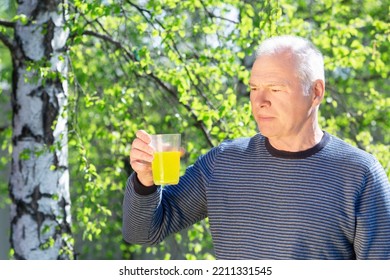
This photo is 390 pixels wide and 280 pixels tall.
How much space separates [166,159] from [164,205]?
0.16m

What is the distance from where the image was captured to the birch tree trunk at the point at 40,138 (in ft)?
15.7

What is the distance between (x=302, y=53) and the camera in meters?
2.45

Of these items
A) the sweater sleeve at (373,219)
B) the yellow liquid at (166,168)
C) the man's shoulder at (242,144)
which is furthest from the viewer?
the man's shoulder at (242,144)

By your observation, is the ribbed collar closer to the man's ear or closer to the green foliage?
the man's ear

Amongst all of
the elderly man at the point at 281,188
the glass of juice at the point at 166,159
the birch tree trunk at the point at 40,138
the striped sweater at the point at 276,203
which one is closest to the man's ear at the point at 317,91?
the elderly man at the point at 281,188

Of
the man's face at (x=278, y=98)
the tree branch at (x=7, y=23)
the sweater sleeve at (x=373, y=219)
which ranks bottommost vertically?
the sweater sleeve at (x=373, y=219)

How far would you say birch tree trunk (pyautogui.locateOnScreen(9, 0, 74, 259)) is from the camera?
15.7 ft

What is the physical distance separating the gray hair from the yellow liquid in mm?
369

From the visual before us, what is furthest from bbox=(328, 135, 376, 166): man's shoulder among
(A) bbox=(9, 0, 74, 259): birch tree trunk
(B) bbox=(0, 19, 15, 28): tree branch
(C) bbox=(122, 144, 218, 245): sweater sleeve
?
(B) bbox=(0, 19, 15, 28): tree branch

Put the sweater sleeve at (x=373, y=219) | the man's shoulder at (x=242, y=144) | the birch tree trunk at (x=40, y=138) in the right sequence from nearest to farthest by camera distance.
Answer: the sweater sleeve at (x=373, y=219)
the man's shoulder at (x=242, y=144)
the birch tree trunk at (x=40, y=138)

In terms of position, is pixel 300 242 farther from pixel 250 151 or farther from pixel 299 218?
pixel 250 151

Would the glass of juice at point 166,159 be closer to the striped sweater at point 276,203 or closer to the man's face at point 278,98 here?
the striped sweater at point 276,203

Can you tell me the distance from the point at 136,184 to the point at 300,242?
0.47 metres
